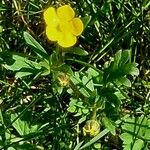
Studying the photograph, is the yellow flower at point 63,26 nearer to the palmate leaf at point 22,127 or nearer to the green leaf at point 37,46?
the green leaf at point 37,46

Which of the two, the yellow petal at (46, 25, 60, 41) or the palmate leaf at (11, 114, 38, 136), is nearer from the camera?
the yellow petal at (46, 25, 60, 41)

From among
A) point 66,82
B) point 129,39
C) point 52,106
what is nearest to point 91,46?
point 129,39

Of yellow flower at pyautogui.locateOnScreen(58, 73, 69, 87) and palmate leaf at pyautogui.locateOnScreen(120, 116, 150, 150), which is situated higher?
yellow flower at pyautogui.locateOnScreen(58, 73, 69, 87)

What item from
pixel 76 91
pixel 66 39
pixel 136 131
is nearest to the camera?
pixel 66 39

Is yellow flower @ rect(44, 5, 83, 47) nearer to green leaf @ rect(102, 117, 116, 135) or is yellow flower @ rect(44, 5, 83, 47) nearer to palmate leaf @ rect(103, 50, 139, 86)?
palmate leaf @ rect(103, 50, 139, 86)

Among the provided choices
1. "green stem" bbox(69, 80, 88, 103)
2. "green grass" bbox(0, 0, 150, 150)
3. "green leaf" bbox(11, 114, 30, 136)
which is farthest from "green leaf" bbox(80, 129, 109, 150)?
"green leaf" bbox(11, 114, 30, 136)

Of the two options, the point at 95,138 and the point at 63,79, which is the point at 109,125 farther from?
the point at 63,79

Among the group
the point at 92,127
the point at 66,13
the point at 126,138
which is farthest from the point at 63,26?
the point at 126,138
